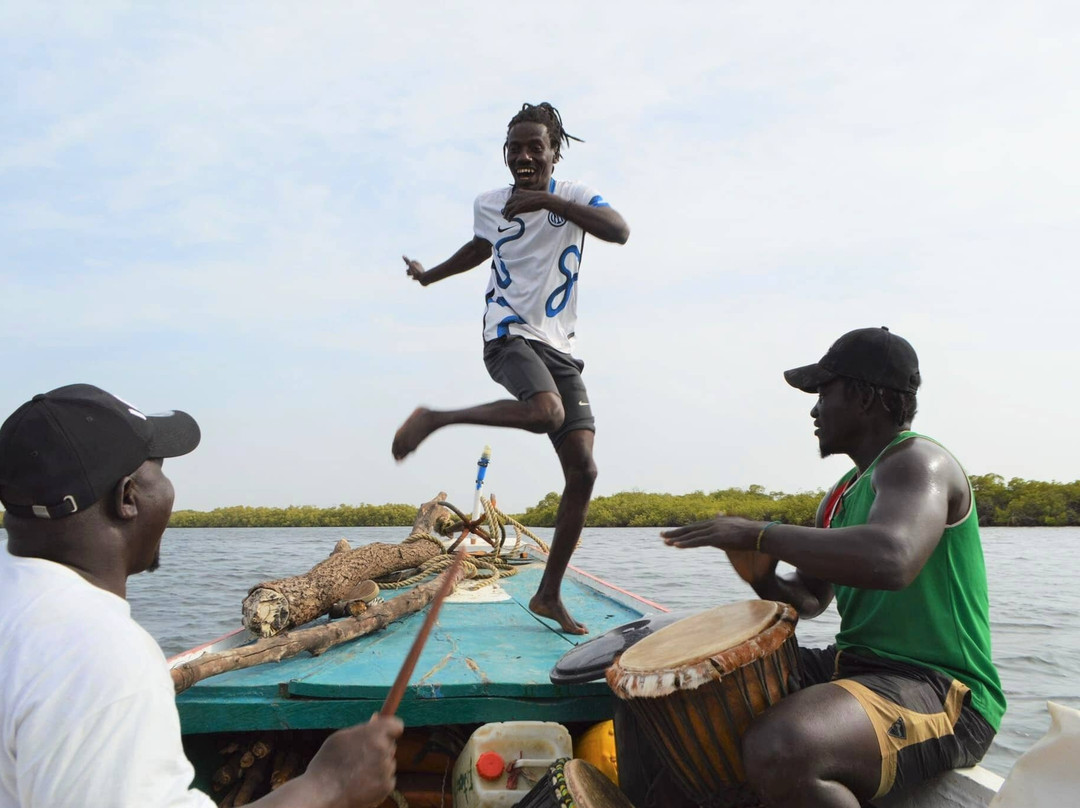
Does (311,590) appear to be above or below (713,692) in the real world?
below

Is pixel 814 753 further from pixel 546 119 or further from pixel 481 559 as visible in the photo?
pixel 481 559

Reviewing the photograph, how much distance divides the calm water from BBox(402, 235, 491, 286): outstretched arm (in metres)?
2.01

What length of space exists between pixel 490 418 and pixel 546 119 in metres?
1.43

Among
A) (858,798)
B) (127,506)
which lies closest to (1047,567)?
(858,798)

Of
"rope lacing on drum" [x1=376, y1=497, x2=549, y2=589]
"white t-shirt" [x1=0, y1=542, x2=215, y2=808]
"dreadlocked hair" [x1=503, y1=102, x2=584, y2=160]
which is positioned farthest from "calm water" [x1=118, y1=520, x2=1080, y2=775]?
"white t-shirt" [x1=0, y1=542, x2=215, y2=808]

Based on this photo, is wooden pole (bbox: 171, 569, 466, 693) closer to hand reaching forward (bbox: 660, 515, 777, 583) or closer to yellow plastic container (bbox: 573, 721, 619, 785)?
hand reaching forward (bbox: 660, 515, 777, 583)

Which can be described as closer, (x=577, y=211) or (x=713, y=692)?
(x=713, y=692)

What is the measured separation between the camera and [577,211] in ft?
12.5

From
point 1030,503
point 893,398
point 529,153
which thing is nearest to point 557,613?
point 893,398

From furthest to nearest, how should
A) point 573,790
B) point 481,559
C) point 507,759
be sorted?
point 481,559
point 507,759
point 573,790

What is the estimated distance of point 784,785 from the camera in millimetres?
2070

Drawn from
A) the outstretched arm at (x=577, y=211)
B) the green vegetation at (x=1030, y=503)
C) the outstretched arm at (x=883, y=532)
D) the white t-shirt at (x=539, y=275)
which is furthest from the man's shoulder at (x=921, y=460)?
the green vegetation at (x=1030, y=503)

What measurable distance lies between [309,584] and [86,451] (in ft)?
9.49

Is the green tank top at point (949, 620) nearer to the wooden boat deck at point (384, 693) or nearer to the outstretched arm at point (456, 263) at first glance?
the wooden boat deck at point (384, 693)
